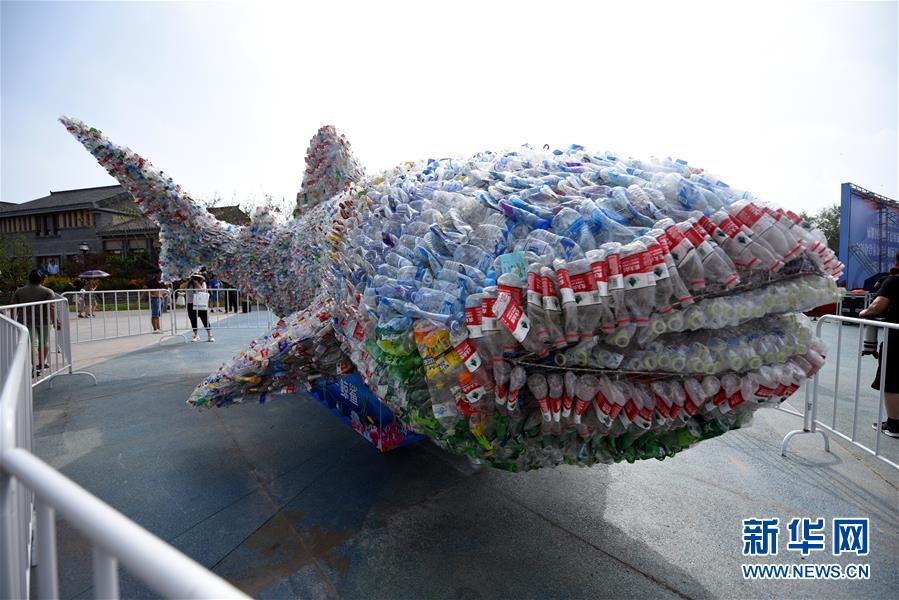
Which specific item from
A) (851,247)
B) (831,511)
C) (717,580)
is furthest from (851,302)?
(717,580)

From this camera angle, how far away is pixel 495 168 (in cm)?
184

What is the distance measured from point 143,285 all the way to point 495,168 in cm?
2466

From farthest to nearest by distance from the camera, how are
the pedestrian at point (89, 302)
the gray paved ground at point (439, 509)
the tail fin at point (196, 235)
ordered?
the pedestrian at point (89, 302), the tail fin at point (196, 235), the gray paved ground at point (439, 509)

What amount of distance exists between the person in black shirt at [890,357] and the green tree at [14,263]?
25.4m

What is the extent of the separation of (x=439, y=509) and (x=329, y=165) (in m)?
2.47

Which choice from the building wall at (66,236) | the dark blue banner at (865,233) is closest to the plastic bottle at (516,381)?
the dark blue banner at (865,233)

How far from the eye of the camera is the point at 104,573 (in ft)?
2.16

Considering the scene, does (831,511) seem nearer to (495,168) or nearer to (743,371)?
(743,371)

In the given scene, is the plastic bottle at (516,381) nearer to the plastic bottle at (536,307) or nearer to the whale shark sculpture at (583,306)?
the whale shark sculpture at (583,306)

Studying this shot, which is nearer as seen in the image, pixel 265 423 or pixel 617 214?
pixel 617 214

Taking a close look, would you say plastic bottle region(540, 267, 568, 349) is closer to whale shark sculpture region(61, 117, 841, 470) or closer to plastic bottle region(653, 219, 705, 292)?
whale shark sculpture region(61, 117, 841, 470)

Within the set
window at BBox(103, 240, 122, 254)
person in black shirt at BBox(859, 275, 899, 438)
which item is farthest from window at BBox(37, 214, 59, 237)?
person in black shirt at BBox(859, 275, 899, 438)

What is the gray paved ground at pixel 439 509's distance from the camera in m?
1.94

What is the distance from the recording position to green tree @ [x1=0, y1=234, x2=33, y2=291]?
19109 millimetres
